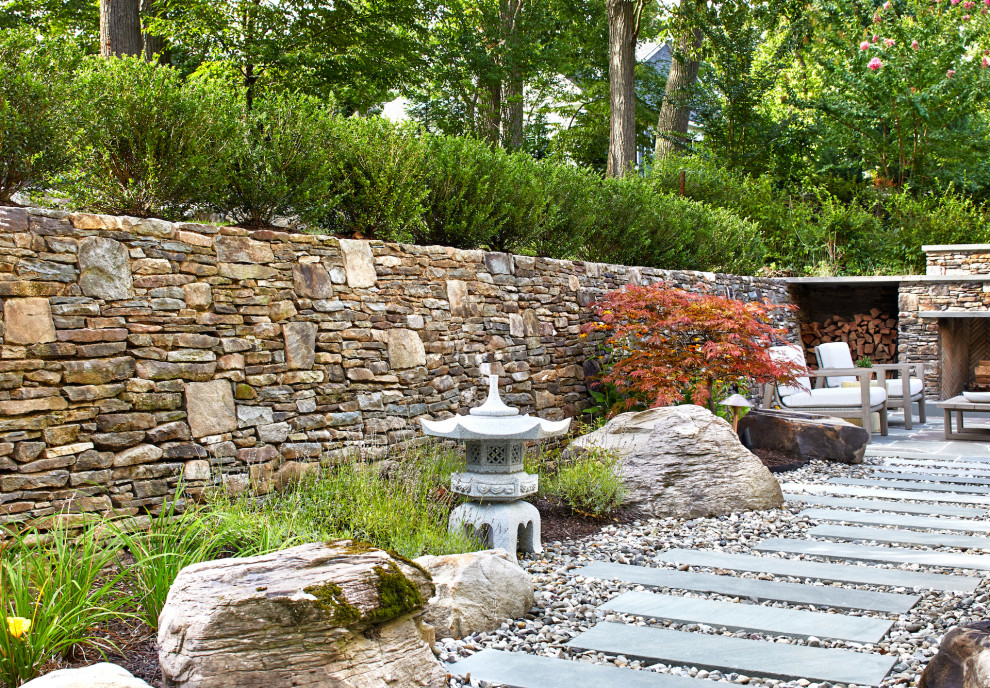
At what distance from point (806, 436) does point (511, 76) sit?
8.97 metres

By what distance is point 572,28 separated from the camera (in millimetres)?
16625

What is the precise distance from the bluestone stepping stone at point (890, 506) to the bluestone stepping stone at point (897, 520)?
6.4 inches

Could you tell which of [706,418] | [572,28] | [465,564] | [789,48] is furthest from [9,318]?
[789,48]

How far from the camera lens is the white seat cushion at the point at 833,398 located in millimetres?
9414

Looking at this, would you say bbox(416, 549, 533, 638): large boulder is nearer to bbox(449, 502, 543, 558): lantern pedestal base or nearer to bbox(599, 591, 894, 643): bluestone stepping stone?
bbox(599, 591, 894, 643): bluestone stepping stone

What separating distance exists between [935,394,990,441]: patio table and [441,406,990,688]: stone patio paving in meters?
2.79

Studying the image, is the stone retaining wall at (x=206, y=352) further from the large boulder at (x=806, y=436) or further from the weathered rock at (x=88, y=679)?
the large boulder at (x=806, y=436)

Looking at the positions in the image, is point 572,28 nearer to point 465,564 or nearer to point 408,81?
point 408,81

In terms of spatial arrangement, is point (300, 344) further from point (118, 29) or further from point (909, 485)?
point (118, 29)

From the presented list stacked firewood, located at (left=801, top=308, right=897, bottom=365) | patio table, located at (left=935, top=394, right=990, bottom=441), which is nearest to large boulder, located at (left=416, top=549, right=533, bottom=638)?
patio table, located at (left=935, top=394, right=990, bottom=441)

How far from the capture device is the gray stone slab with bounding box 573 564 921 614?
12.6 feet

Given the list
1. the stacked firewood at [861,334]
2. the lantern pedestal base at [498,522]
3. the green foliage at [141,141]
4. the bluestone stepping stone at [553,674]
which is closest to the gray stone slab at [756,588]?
the lantern pedestal base at [498,522]

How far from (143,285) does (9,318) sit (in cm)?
69

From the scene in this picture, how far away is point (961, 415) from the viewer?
9617mm
